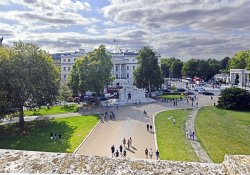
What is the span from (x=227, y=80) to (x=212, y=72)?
12454 millimetres

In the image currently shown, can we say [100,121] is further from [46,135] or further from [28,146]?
[28,146]

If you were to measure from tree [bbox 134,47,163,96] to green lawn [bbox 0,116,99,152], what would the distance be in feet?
88.0

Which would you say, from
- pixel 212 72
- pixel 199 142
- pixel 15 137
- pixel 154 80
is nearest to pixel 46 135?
pixel 15 137

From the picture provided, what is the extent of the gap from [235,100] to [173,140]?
95.9 feet

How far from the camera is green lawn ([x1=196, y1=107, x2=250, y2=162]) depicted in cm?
2533

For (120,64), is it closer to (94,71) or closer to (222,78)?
(94,71)

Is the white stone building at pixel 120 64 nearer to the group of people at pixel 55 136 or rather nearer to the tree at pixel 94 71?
the tree at pixel 94 71

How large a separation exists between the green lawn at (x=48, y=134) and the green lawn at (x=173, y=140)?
841 cm

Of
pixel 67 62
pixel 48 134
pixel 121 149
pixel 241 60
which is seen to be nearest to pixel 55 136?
pixel 48 134

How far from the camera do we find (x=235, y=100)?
5219 cm

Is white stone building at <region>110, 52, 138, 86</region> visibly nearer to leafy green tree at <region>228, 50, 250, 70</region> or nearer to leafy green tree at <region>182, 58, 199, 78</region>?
leafy green tree at <region>182, 58, 199, 78</region>

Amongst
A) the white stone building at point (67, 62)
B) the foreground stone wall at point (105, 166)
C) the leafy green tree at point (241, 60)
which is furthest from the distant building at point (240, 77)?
the foreground stone wall at point (105, 166)

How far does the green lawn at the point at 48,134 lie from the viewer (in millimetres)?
27284

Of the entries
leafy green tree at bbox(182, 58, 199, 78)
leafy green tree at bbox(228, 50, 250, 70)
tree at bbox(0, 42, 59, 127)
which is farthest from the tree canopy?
tree at bbox(0, 42, 59, 127)
